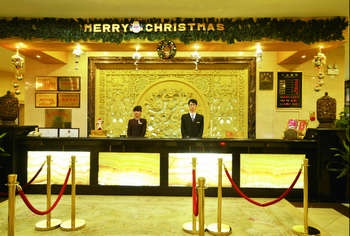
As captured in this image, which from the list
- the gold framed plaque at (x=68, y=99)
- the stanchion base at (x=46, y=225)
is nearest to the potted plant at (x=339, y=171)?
the stanchion base at (x=46, y=225)

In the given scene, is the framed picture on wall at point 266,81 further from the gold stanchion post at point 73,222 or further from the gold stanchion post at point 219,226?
the gold stanchion post at point 73,222

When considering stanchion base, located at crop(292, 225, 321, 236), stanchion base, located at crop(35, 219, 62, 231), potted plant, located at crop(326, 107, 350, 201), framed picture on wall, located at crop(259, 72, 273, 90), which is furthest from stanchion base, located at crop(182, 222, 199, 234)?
framed picture on wall, located at crop(259, 72, 273, 90)

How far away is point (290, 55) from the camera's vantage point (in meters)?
6.67

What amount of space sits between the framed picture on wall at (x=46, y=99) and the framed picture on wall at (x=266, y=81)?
17.0 ft

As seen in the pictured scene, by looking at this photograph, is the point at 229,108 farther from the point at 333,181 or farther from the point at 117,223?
the point at 117,223

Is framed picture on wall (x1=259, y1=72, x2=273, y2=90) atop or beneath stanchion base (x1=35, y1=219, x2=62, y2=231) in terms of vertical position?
atop

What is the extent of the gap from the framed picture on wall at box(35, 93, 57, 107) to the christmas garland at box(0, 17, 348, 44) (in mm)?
2250

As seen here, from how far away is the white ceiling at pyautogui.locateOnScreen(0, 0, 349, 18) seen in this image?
16.4 feet

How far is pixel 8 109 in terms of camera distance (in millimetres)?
5289

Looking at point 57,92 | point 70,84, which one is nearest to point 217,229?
point 70,84

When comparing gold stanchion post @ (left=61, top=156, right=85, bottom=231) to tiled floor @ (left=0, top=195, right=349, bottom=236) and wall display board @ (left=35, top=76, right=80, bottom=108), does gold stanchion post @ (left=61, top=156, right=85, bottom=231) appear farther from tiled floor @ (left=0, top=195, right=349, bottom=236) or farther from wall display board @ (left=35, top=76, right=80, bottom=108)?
wall display board @ (left=35, top=76, right=80, bottom=108)

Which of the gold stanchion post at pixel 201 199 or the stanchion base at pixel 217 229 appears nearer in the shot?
the gold stanchion post at pixel 201 199

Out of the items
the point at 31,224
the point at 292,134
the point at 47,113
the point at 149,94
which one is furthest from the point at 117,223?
the point at 47,113

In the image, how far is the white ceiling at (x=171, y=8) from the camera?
16.4 feet
